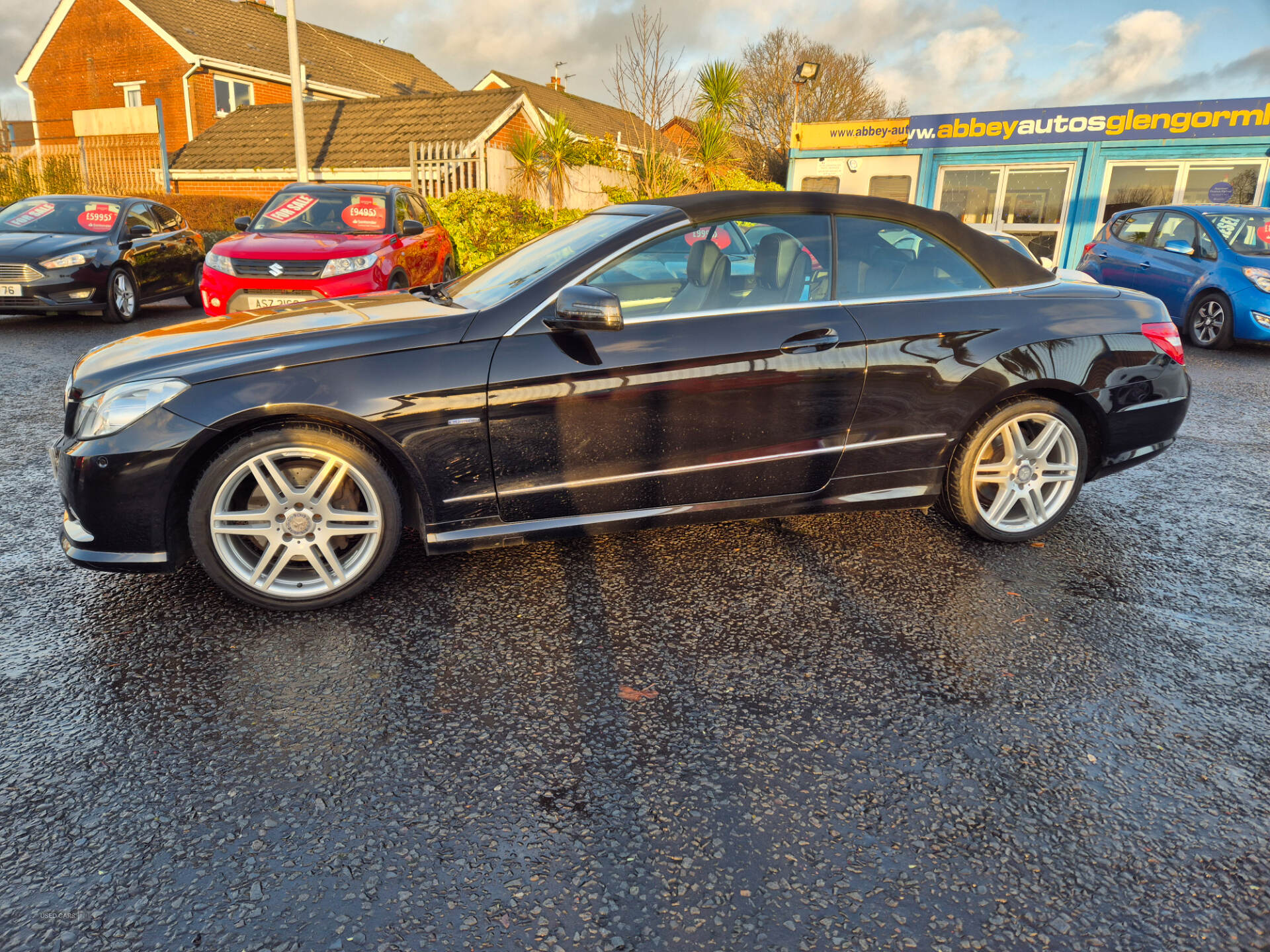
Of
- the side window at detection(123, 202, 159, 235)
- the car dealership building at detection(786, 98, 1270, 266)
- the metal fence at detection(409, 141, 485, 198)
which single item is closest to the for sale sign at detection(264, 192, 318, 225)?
the side window at detection(123, 202, 159, 235)

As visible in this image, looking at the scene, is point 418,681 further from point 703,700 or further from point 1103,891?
point 1103,891

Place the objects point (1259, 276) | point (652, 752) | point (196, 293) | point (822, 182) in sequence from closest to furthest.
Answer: point (652, 752) → point (1259, 276) → point (196, 293) → point (822, 182)

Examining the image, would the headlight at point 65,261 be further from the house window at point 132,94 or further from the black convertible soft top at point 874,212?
the house window at point 132,94

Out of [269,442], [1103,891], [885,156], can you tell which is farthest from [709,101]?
[1103,891]

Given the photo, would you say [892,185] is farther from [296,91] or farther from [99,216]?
[99,216]

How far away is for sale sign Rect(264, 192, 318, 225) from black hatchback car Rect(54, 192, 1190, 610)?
6.63m

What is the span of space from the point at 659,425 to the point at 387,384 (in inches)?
39.8

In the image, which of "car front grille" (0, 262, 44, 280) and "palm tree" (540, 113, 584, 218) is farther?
"palm tree" (540, 113, 584, 218)

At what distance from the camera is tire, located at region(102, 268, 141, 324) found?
1072 centimetres

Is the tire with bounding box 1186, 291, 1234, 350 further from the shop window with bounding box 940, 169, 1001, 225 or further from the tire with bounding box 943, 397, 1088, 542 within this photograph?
the shop window with bounding box 940, 169, 1001, 225

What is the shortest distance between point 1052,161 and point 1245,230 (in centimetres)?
892

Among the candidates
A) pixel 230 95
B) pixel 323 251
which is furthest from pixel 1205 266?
pixel 230 95

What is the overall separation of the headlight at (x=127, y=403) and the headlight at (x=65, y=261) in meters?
8.64

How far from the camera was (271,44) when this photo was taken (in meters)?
32.7
